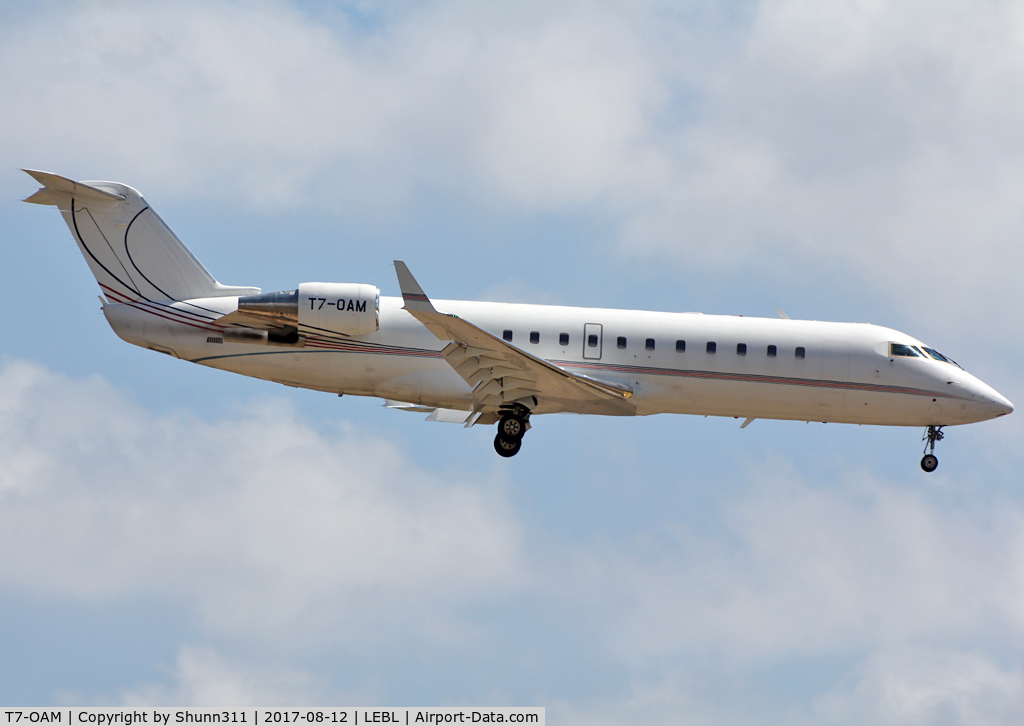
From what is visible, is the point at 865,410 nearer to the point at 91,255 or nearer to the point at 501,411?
the point at 501,411

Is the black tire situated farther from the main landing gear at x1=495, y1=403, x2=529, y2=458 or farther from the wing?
the wing

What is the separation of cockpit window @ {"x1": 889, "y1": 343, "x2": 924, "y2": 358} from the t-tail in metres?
15.9

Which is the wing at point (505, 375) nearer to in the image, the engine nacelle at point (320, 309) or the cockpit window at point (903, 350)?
the engine nacelle at point (320, 309)

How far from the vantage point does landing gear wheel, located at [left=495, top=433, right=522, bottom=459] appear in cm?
2848

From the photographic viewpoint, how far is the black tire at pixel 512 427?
28.5 meters

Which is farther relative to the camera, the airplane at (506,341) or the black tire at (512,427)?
the black tire at (512,427)

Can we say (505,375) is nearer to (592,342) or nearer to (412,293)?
(592,342)

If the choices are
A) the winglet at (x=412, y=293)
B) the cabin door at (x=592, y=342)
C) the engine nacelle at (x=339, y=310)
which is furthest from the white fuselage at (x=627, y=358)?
the winglet at (x=412, y=293)

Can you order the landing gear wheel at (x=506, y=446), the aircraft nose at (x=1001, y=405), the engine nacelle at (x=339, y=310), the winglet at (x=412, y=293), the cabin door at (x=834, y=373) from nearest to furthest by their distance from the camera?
the winglet at (x=412, y=293) < the engine nacelle at (x=339, y=310) < the landing gear wheel at (x=506, y=446) < the cabin door at (x=834, y=373) < the aircraft nose at (x=1001, y=405)

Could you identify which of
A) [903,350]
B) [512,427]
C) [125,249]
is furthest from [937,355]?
[125,249]

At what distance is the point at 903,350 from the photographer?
1179 inches

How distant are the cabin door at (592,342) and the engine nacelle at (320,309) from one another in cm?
502

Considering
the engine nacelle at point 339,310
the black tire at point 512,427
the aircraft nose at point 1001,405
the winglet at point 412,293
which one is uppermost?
the engine nacelle at point 339,310

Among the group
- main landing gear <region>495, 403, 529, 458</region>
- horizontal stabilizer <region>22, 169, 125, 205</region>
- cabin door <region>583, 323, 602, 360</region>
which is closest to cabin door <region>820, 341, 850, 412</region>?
cabin door <region>583, 323, 602, 360</region>
